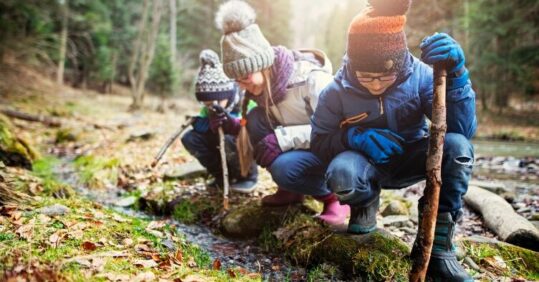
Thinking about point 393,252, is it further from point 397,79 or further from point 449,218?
point 397,79

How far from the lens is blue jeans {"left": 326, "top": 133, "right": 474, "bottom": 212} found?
2332 mm

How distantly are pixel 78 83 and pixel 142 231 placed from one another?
2690 cm

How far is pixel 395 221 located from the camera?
345 centimetres

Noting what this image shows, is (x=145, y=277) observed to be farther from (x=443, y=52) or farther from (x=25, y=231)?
(x=443, y=52)

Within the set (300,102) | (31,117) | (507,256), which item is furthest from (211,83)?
(31,117)

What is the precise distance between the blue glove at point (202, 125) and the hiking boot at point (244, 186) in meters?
0.72

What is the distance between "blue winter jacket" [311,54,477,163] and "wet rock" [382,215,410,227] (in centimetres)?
101

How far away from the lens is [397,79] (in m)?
2.49

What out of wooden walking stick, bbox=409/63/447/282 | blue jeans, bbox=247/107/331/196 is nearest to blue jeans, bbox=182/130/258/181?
blue jeans, bbox=247/107/331/196

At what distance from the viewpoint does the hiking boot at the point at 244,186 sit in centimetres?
442

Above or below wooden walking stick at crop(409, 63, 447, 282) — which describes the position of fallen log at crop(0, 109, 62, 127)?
below

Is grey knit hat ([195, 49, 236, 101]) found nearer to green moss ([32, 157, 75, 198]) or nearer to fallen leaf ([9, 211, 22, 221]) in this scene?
green moss ([32, 157, 75, 198])

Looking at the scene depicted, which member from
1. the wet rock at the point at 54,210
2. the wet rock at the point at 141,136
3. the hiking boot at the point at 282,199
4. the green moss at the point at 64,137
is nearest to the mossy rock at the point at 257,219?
the hiking boot at the point at 282,199

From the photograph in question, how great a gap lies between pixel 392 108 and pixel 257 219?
170cm
